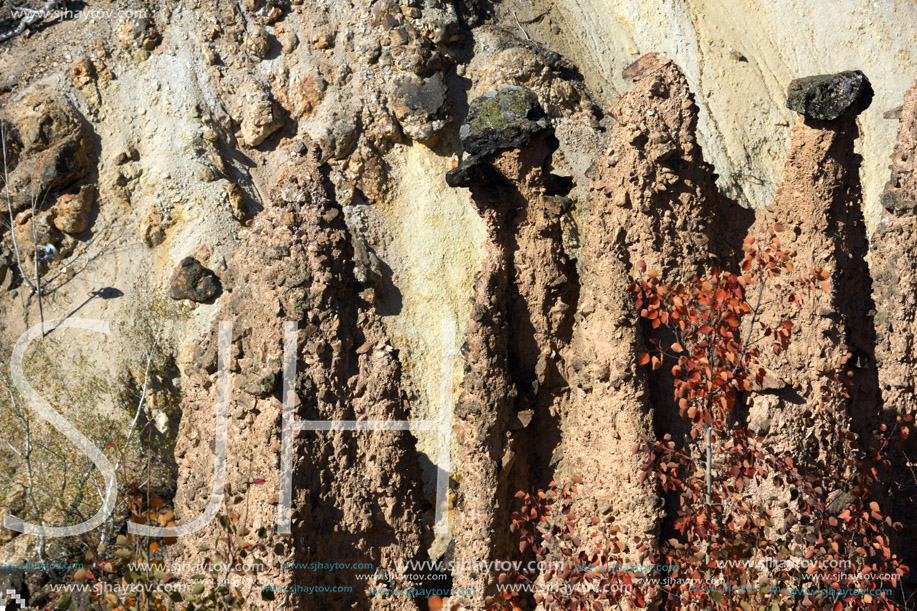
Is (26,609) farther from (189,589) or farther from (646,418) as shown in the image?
(646,418)

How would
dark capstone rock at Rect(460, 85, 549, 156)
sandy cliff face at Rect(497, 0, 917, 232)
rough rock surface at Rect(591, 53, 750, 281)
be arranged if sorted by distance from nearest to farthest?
rough rock surface at Rect(591, 53, 750, 281), dark capstone rock at Rect(460, 85, 549, 156), sandy cliff face at Rect(497, 0, 917, 232)

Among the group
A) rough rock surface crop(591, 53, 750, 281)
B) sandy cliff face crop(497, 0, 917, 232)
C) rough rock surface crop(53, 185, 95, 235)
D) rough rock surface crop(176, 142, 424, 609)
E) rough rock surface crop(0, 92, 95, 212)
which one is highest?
sandy cliff face crop(497, 0, 917, 232)

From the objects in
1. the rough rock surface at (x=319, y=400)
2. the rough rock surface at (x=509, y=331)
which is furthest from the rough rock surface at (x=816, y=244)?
the rough rock surface at (x=319, y=400)

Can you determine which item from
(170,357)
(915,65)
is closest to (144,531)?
(170,357)

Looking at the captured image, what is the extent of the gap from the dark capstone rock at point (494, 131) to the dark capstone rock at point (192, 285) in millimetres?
16066

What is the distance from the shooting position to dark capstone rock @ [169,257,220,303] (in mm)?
23438

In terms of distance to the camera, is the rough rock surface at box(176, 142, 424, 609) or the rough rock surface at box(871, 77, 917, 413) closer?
the rough rock surface at box(176, 142, 424, 609)

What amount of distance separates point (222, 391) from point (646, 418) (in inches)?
140

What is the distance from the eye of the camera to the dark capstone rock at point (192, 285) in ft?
76.9

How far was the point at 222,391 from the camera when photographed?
8.40m

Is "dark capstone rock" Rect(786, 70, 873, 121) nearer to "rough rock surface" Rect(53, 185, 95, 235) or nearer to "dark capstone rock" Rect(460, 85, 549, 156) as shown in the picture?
"dark capstone rock" Rect(460, 85, 549, 156)

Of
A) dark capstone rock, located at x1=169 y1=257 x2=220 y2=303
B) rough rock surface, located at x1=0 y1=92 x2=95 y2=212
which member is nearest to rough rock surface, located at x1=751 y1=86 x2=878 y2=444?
dark capstone rock, located at x1=169 y1=257 x2=220 y2=303

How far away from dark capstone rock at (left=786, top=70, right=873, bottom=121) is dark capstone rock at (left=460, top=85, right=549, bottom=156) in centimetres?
217

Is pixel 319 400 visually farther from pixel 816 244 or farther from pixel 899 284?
pixel 899 284
